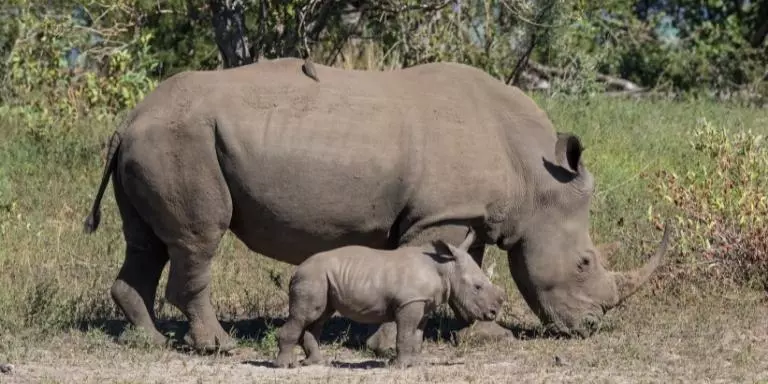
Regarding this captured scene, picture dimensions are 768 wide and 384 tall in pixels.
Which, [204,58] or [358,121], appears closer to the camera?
[358,121]

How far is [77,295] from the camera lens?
10.1 metres

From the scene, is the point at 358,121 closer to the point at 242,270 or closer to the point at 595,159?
the point at 242,270

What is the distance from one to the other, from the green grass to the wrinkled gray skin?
515mm

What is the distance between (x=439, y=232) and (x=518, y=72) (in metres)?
7.26

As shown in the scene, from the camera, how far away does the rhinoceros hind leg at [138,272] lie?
8.93m

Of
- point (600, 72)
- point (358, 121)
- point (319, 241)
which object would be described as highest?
point (358, 121)

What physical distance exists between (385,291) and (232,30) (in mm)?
5149

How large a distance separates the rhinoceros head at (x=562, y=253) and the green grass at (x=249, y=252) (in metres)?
0.23

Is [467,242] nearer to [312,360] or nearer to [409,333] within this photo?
[409,333]

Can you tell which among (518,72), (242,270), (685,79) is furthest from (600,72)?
(242,270)

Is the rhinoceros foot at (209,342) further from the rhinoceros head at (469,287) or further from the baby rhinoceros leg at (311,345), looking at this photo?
the rhinoceros head at (469,287)

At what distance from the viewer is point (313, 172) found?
8.57 m

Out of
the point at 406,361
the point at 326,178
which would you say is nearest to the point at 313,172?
the point at 326,178

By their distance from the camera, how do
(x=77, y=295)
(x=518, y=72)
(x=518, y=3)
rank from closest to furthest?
1. (x=77, y=295)
2. (x=518, y=3)
3. (x=518, y=72)
